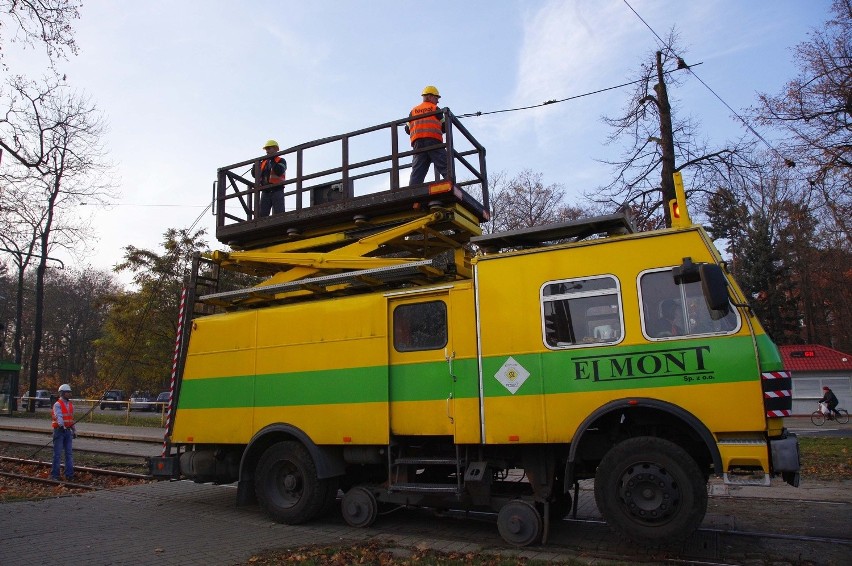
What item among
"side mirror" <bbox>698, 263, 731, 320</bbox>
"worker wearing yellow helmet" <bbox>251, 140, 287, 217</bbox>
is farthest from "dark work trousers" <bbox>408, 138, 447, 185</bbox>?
"side mirror" <bbox>698, 263, 731, 320</bbox>

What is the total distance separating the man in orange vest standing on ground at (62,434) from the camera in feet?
38.6

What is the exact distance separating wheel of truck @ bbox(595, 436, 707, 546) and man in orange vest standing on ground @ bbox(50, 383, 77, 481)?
10590 mm

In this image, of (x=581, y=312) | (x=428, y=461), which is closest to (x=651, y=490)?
(x=581, y=312)

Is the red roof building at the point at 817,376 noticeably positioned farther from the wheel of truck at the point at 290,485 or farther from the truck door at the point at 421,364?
the wheel of truck at the point at 290,485

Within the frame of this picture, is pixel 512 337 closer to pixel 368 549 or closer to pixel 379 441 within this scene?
pixel 379 441

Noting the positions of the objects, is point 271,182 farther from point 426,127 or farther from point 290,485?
point 290,485

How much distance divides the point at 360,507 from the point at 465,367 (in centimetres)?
240

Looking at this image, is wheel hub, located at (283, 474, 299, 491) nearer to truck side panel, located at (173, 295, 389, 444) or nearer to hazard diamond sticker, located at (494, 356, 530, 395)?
truck side panel, located at (173, 295, 389, 444)

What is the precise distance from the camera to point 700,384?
228 inches

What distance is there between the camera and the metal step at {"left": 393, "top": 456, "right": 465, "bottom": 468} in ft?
22.6

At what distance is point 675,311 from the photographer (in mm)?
6109

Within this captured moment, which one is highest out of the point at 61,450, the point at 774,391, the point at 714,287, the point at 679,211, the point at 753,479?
the point at 679,211

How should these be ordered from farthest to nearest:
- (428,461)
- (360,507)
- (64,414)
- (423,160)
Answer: (64,414) → (423,160) → (360,507) → (428,461)

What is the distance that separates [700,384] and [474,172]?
4.75 metres
